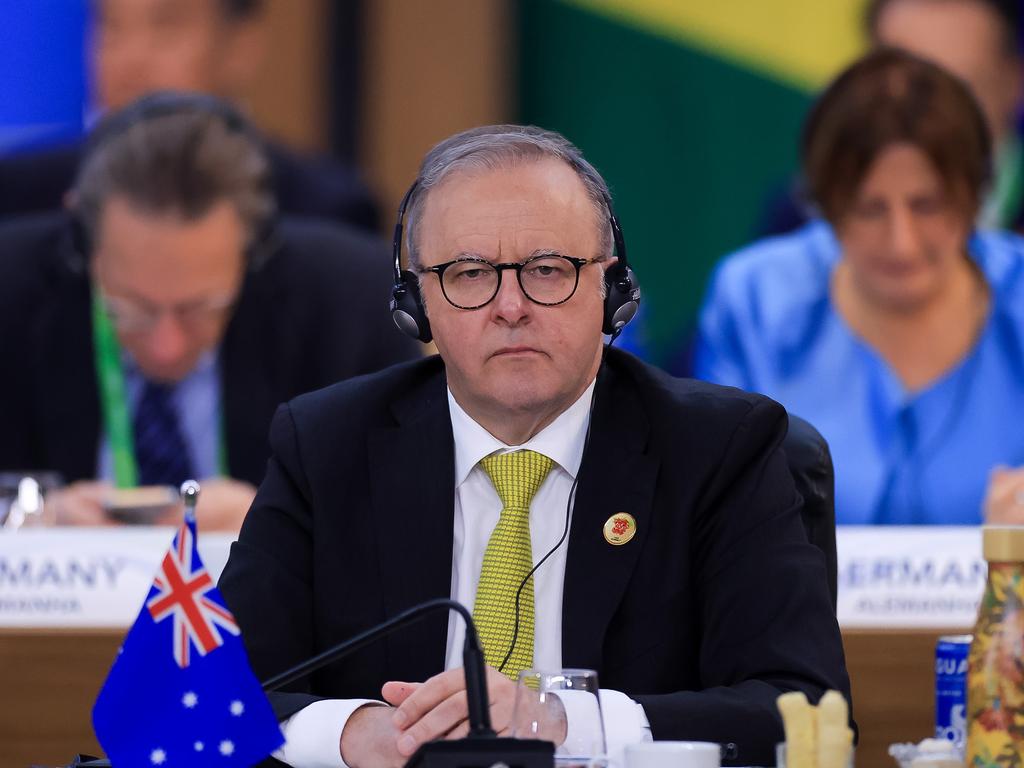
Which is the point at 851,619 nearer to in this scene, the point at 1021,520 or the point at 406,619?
the point at 1021,520

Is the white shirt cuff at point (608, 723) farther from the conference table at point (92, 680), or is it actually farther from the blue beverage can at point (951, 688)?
the conference table at point (92, 680)

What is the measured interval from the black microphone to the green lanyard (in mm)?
2186

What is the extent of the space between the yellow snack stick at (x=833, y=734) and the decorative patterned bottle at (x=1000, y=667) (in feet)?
0.35

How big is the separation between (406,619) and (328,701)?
0.37m

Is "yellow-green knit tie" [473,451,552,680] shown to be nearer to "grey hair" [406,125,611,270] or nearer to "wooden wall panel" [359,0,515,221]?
"grey hair" [406,125,611,270]

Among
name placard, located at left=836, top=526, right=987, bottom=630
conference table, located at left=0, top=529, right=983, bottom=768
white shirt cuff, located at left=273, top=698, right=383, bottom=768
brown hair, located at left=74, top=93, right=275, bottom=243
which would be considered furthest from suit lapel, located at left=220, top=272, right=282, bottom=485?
white shirt cuff, located at left=273, top=698, right=383, bottom=768

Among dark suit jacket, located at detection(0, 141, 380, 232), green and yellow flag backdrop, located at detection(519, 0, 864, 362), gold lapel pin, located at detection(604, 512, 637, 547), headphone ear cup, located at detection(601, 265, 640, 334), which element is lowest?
gold lapel pin, located at detection(604, 512, 637, 547)

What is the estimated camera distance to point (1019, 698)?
1312mm

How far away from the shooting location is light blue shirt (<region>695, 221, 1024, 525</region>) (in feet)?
12.0

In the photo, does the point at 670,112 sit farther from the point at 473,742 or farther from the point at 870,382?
the point at 473,742

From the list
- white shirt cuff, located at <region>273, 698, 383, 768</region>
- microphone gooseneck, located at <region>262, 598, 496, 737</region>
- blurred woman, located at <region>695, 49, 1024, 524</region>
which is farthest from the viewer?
blurred woman, located at <region>695, 49, 1024, 524</region>

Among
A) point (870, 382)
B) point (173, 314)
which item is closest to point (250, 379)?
point (173, 314)

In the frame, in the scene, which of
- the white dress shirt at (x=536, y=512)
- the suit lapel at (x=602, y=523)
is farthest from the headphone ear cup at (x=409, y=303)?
the suit lapel at (x=602, y=523)

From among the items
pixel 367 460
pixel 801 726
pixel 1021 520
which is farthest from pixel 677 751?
pixel 1021 520
